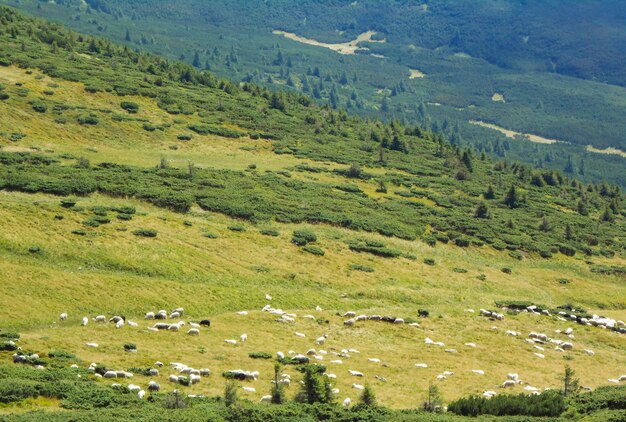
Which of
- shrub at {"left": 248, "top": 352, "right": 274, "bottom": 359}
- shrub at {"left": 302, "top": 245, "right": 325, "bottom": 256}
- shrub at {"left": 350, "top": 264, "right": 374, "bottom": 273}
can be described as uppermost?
shrub at {"left": 302, "top": 245, "right": 325, "bottom": 256}

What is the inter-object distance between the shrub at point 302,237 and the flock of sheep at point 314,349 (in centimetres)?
1928

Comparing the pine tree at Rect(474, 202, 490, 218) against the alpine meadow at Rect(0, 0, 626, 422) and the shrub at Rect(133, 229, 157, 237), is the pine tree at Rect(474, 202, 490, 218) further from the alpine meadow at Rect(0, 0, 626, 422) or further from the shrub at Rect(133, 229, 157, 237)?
the shrub at Rect(133, 229, 157, 237)

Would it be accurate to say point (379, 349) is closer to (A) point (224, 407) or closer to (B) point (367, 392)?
(B) point (367, 392)

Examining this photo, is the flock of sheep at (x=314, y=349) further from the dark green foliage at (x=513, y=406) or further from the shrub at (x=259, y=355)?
the dark green foliage at (x=513, y=406)

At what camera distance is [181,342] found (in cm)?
4934

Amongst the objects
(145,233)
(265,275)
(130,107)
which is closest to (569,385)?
(265,275)

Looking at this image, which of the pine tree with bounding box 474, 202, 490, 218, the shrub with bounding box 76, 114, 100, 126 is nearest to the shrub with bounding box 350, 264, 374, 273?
the pine tree with bounding box 474, 202, 490, 218

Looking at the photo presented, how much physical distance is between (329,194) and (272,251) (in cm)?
3507

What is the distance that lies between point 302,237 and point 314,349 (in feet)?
109

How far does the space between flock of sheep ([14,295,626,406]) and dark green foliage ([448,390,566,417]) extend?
4.56m

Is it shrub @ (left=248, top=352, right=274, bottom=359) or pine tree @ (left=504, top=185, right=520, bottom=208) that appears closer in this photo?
shrub @ (left=248, top=352, right=274, bottom=359)

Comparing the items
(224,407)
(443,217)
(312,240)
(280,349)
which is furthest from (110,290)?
(443,217)

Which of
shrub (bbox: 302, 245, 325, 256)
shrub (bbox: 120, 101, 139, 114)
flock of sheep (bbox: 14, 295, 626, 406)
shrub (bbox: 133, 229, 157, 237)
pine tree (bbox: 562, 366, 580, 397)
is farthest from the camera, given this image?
shrub (bbox: 120, 101, 139, 114)

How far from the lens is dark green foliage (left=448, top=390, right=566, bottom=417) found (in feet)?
126
